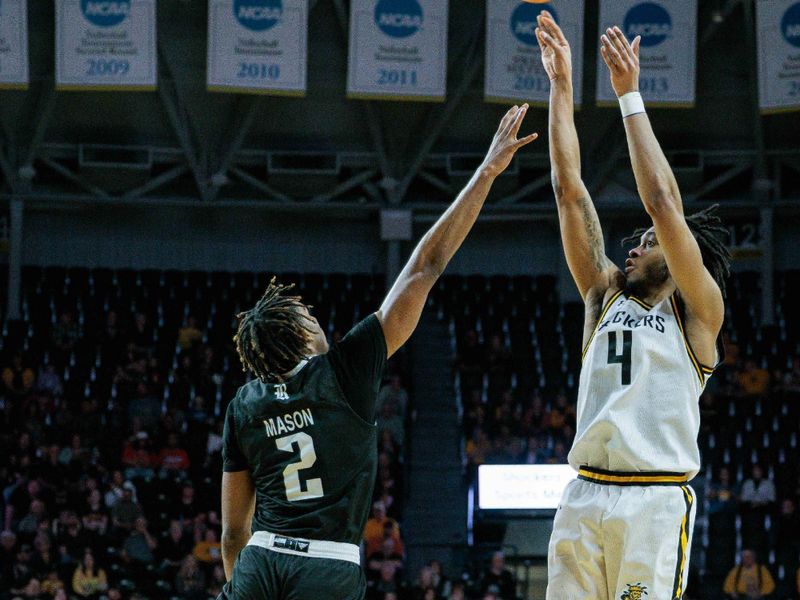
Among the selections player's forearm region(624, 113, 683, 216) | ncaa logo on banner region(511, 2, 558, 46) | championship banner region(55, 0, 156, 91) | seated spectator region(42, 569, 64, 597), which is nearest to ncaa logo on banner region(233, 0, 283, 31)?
championship banner region(55, 0, 156, 91)

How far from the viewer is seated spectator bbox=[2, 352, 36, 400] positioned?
706 inches

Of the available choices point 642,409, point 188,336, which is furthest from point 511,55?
point 642,409

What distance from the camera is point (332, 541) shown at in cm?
396

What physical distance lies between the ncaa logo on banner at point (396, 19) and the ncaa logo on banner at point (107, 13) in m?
3.66

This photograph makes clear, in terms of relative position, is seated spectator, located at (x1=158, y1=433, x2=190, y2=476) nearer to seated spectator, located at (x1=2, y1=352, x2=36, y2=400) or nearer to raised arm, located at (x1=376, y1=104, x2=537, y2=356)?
seated spectator, located at (x1=2, y1=352, x2=36, y2=400)

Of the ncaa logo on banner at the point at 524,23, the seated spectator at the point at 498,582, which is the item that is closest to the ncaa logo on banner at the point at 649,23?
the ncaa logo on banner at the point at 524,23

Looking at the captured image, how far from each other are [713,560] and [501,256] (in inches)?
378

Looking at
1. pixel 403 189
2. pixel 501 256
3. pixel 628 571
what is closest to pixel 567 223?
pixel 628 571

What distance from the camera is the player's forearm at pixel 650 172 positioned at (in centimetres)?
435

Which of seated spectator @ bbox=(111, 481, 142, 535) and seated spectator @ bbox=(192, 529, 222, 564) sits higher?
seated spectator @ bbox=(111, 481, 142, 535)

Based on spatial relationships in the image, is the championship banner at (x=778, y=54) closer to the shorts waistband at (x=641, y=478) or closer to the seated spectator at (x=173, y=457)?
the seated spectator at (x=173, y=457)

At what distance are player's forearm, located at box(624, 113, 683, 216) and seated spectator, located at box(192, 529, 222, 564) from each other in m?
10.8

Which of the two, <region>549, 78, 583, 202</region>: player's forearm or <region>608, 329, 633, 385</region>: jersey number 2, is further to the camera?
<region>549, 78, 583, 202</region>: player's forearm

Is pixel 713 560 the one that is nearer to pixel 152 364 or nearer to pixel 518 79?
pixel 518 79
